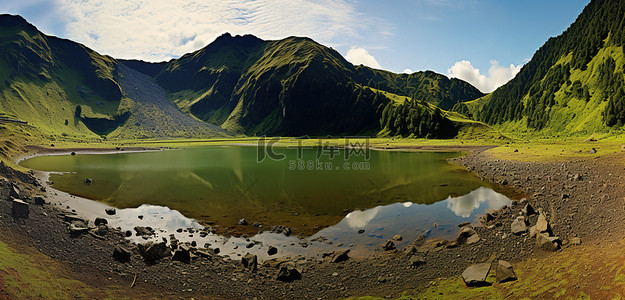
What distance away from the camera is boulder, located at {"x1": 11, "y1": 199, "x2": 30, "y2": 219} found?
17.7 metres

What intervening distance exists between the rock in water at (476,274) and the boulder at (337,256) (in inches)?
235

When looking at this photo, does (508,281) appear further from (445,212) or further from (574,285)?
(445,212)

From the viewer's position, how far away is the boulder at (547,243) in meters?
15.2

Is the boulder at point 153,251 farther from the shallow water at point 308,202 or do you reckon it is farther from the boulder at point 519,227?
the boulder at point 519,227

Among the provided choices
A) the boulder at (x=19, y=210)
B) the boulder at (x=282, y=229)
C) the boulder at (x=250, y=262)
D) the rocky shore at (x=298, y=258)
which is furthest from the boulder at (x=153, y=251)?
the boulder at (x=19, y=210)

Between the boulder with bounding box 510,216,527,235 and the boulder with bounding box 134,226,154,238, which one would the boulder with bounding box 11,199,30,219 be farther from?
the boulder with bounding box 510,216,527,235

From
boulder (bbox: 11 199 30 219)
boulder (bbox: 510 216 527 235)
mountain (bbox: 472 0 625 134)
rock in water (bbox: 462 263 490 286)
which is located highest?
mountain (bbox: 472 0 625 134)

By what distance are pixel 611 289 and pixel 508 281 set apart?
3.14m

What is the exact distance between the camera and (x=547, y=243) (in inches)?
610

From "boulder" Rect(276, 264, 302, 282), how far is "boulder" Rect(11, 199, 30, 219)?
16.0 metres

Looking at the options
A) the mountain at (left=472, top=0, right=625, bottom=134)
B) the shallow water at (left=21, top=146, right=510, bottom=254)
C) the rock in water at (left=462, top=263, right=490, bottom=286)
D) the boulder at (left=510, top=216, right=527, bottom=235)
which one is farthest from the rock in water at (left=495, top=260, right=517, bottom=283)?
the mountain at (left=472, top=0, right=625, bottom=134)

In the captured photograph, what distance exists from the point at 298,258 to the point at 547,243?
13259 millimetres

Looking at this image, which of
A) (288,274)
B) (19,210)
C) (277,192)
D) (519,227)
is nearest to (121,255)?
(19,210)

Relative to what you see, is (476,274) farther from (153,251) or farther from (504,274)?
(153,251)
